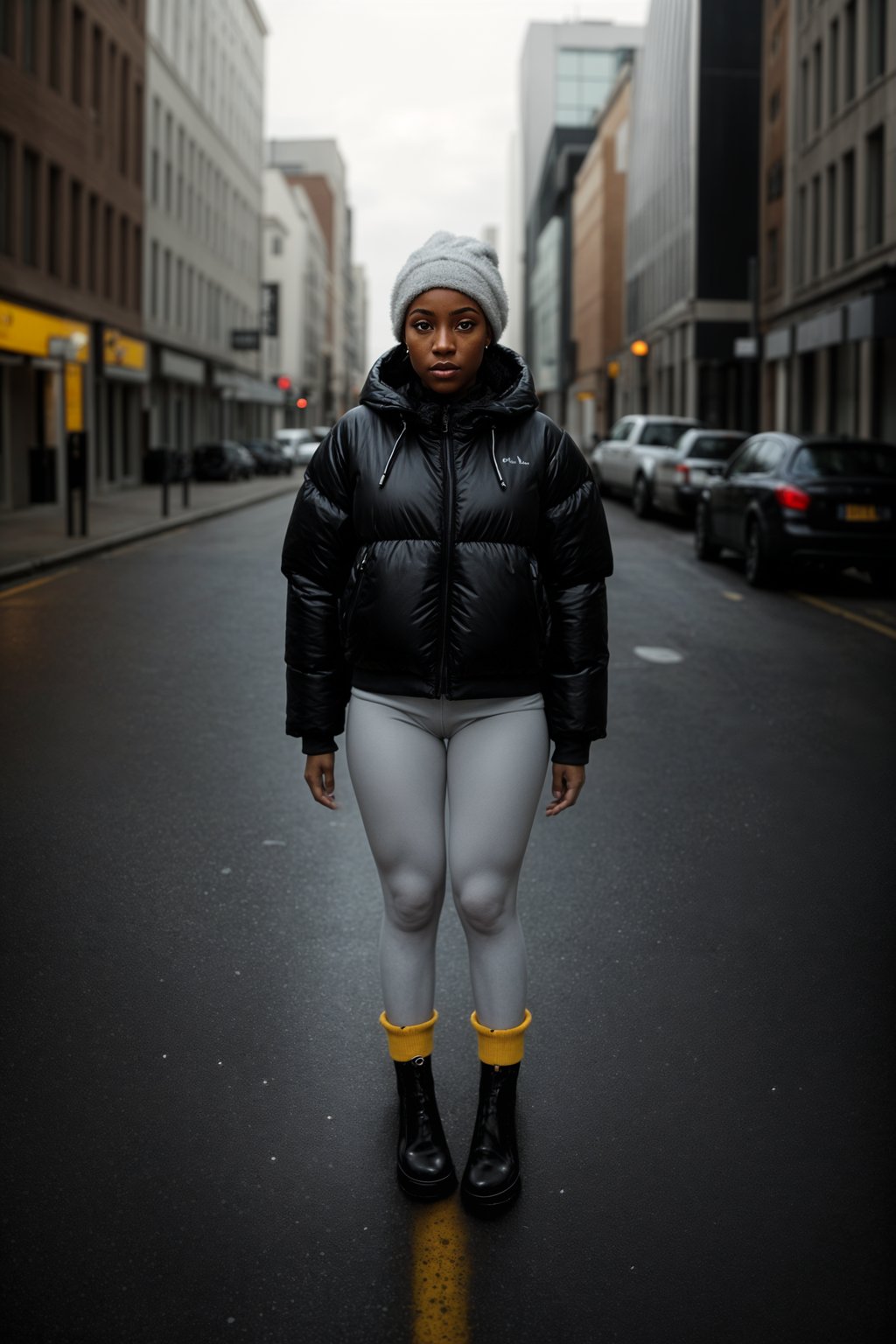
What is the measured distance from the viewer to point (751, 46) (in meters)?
50.9

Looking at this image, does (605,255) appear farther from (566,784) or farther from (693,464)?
(566,784)

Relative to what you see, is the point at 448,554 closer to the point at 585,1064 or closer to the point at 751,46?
→ the point at 585,1064

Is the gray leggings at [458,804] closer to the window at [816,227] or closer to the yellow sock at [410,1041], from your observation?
the yellow sock at [410,1041]

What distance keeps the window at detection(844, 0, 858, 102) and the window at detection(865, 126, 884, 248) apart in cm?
218

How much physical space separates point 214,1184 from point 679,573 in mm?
15083

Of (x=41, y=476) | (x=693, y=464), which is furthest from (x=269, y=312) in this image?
(x=693, y=464)

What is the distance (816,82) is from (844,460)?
25.6 meters

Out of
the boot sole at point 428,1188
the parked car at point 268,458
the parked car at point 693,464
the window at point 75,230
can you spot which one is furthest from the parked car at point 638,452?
the parked car at point 268,458

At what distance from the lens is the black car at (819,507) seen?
15367 millimetres

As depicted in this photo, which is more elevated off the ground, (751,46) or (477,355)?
(751,46)

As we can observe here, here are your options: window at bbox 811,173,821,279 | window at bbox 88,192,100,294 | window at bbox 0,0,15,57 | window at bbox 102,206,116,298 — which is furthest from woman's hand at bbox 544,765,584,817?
window at bbox 102,206,116,298

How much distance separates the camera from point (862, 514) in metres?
15.4

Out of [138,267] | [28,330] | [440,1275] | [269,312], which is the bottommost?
[440,1275]

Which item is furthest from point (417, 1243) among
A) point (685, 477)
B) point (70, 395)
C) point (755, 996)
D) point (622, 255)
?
point (622, 255)
